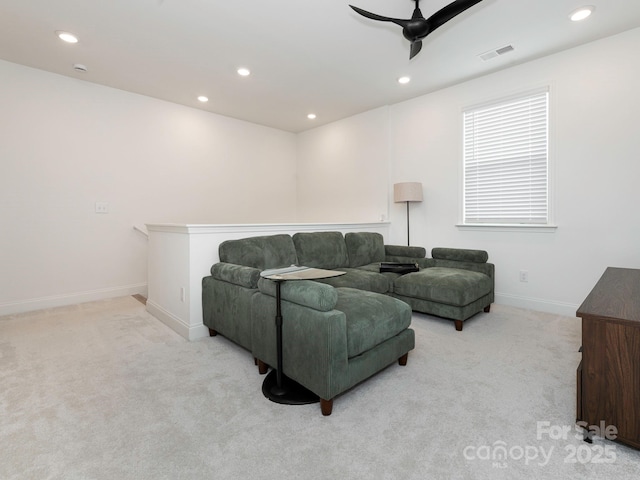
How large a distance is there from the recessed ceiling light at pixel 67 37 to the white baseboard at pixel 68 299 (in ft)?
9.06

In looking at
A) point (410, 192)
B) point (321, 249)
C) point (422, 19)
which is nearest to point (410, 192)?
point (410, 192)

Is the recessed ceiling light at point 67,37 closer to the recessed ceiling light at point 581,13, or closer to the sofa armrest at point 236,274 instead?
the sofa armrest at point 236,274

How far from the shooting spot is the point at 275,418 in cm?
160

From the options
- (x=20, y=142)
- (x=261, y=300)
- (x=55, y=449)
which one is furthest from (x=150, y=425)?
(x=20, y=142)

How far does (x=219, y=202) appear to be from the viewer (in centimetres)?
511

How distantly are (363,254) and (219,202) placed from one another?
104 inches

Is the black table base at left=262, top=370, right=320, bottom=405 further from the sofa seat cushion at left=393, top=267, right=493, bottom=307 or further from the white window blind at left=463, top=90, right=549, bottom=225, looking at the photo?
the white window blind at left=463, top=90, right=549, bottom=225

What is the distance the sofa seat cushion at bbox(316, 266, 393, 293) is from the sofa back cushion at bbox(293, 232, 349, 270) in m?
0.32

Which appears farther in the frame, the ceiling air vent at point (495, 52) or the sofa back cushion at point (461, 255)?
the sofa back cushion at point (461, 255)

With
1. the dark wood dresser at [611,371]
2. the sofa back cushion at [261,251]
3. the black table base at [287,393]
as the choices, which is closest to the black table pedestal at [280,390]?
the black table base at [287,393]

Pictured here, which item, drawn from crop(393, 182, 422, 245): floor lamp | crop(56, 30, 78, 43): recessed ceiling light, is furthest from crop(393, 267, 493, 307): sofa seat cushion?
crop(56, 30, 78, 43): recessed ceiling light

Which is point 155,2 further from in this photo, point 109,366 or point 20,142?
point 109,366

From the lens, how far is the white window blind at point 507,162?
132 inches

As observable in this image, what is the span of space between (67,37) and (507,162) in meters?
4.67
